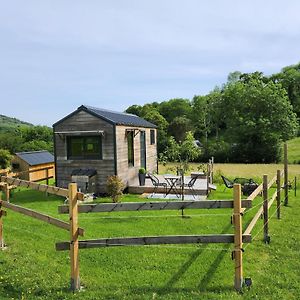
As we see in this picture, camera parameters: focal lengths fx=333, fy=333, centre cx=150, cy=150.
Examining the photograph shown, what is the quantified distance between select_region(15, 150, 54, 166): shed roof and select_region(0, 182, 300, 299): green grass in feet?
35.2

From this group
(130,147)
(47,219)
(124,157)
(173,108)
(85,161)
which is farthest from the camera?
(173,108)

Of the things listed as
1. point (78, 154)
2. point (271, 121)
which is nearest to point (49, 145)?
point (78, 154)

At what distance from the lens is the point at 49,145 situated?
3438cm

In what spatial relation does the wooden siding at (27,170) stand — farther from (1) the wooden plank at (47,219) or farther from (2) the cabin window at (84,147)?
(1) the wooden plank at (47,219)

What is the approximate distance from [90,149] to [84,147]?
31 cm

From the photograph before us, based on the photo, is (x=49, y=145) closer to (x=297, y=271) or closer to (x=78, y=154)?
(x=78, y=154)

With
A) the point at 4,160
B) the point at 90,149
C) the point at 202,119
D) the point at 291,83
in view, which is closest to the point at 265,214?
the point at 90,149

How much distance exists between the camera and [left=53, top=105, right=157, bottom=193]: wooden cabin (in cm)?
1430

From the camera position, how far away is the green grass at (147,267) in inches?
180

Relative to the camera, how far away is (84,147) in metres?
15.0

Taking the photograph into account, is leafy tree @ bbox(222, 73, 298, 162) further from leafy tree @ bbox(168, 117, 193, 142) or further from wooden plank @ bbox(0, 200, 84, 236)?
wooden plank @ bbox(0, 200, 84, 236)

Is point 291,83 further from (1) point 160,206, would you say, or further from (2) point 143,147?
(1) point 160,206

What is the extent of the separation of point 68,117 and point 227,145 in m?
28.8

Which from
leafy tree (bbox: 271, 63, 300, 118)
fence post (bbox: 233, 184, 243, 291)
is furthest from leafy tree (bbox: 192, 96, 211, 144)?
fence post (bbox: 233, 184, 243, 291)
